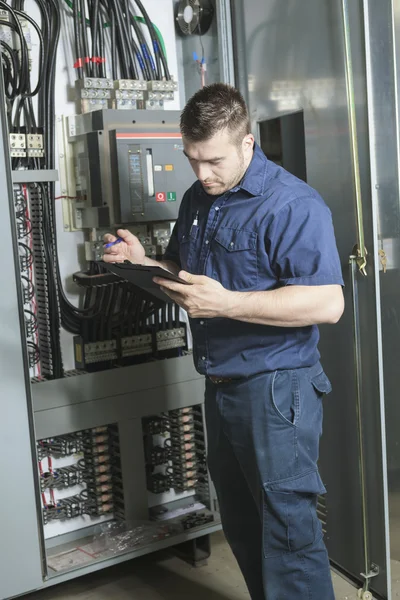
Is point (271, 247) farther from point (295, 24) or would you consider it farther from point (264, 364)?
point (295, 24)

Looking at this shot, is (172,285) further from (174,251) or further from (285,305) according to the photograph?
(174,251)

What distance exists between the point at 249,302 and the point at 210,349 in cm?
24

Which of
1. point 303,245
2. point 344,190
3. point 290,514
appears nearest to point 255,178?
point 303,245

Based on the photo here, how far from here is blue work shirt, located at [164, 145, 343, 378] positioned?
6.04ft

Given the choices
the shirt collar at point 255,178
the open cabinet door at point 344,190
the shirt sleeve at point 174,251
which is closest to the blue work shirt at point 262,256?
the shirt collar at point 255,178

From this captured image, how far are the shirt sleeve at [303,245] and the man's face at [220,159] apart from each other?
167 mm

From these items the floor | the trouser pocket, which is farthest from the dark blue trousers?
the floor

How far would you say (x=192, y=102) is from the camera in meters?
1.91

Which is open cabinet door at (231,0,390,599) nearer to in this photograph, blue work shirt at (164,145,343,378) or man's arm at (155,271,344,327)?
blue work shirt at (164,145,343,378)

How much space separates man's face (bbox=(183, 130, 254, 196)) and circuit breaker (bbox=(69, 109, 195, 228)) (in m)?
0.69

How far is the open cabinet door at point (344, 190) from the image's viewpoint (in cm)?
227

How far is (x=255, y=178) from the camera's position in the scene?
1.93m

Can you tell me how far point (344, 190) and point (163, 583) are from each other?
1504 millimetres

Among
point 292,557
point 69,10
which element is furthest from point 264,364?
point 69,10
